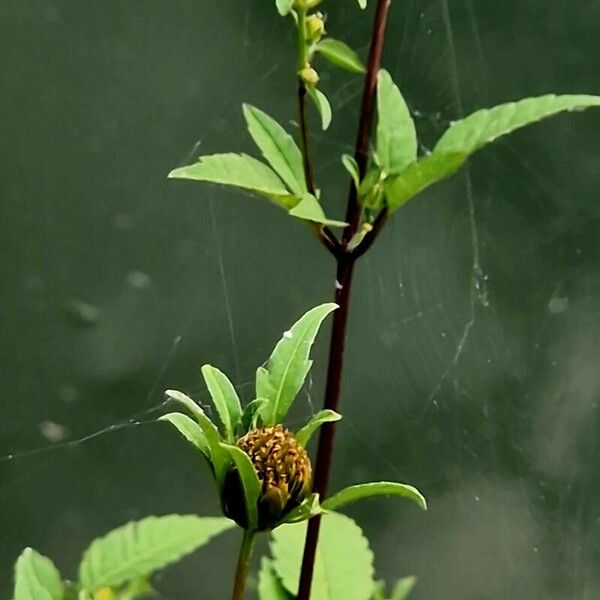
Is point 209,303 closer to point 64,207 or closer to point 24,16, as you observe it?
point 64,207

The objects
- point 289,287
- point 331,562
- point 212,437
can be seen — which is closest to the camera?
point 212,437

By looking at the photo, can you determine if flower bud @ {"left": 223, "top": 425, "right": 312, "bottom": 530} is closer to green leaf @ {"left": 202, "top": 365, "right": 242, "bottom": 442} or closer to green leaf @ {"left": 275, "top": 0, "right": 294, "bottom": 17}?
green leaf @ {"left": 202, "top": 365, "right": 242, "bottom": 442}

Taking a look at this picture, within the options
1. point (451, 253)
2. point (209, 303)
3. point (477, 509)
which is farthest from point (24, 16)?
point (477, 509)

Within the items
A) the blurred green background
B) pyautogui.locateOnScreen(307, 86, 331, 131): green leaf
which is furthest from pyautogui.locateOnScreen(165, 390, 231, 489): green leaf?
the blurred green background

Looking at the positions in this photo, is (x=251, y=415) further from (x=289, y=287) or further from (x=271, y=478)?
(x=289, y=287)

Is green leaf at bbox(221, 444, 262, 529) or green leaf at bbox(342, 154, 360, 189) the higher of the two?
green leaf at bbox(342, 154, 360, 189)

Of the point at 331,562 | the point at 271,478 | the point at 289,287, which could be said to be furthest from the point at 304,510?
the point at 289,287

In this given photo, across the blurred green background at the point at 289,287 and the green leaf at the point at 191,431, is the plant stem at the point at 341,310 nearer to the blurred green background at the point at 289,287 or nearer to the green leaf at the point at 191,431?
the green leaf at the point at 191,431
